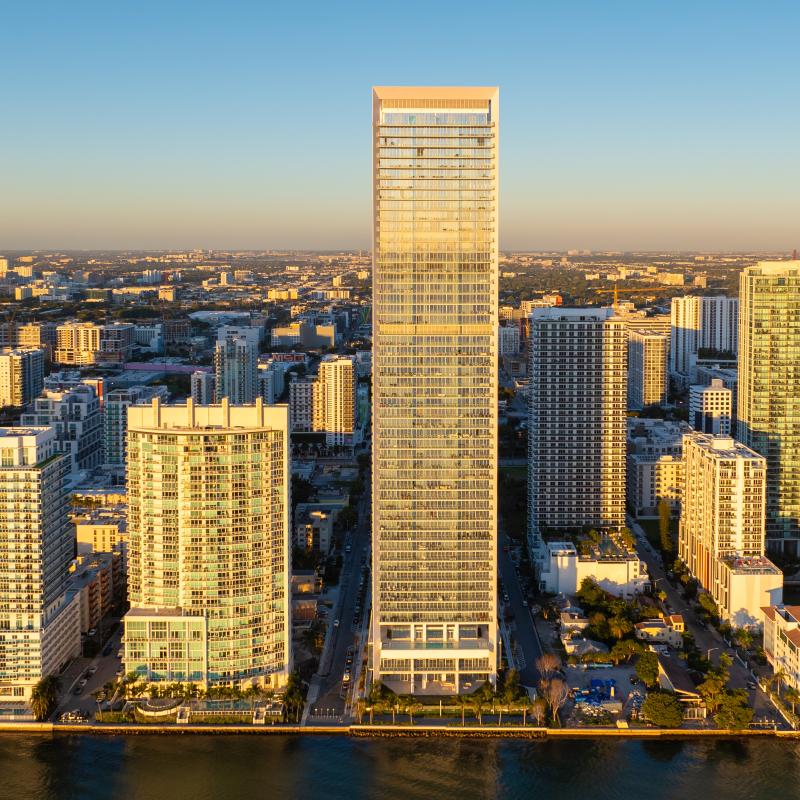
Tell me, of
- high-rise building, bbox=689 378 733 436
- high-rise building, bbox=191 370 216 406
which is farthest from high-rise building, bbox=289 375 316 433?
high-rise building, bbox=689 378 733 436

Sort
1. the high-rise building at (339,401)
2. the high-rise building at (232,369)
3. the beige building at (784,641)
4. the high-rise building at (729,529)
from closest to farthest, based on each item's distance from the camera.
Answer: the beige building at (784,641) < the high-rise building at (729,529) < the high-rise building at (339,401) < the high-rise building at (232,369)

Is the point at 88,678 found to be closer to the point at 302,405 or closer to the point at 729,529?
the point at 729,529

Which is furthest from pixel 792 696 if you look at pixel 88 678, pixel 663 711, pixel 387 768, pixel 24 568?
pixel 24 568

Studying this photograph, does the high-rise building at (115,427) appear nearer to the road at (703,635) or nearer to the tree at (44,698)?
the road at (703,635)

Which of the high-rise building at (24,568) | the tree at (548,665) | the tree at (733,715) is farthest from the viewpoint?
the tree at (548,665)

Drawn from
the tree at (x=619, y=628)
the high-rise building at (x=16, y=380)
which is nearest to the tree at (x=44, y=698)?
the tree at (x=619, y=628)

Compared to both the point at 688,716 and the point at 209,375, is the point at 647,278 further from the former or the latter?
the point at 688,716
